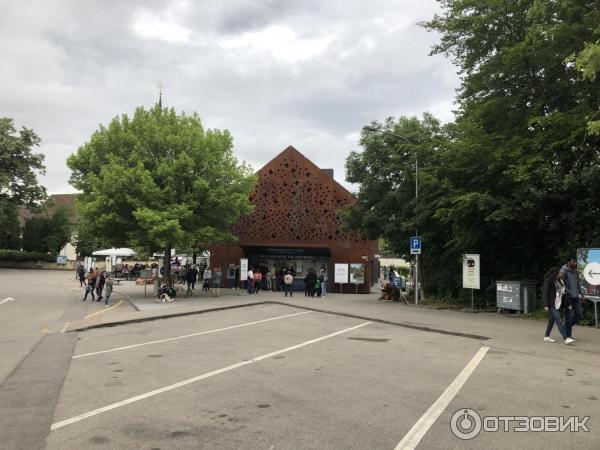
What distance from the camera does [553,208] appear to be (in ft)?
52.5

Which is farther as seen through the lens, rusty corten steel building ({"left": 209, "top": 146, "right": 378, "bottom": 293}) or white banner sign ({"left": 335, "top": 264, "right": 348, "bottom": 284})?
rusty corten steel building ({"left": 209, "top": 146, "right": 378, "bottom": 293})

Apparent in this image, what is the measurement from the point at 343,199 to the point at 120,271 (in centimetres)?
2142

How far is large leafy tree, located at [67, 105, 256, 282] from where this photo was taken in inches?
901

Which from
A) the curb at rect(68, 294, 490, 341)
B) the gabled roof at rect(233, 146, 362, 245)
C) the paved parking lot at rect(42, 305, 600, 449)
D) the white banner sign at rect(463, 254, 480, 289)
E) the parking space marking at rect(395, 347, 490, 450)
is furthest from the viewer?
the gabled roof at rect(233, 146, 362, 245)

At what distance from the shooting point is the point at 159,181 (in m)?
24.6

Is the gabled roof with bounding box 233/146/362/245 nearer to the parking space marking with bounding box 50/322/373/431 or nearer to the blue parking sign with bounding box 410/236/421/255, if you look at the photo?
the blue parking sign with bounding box 410/236/421/255

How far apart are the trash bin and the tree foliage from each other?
1.37 meters

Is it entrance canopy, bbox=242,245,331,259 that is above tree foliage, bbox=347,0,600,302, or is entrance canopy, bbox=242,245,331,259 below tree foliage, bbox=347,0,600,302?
below

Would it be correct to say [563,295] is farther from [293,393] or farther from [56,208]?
[56,208]

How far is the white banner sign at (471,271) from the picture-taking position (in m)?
18.2

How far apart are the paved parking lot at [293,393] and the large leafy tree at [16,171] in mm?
44879

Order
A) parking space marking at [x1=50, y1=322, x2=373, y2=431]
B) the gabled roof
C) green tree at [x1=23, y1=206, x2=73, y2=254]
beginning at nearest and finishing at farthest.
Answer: parking space marking at [x1=50, y1=322, x2=373, y2=431] → the gabled roof → green tree at [x1=23, y1=206, x2=73, y2=254]

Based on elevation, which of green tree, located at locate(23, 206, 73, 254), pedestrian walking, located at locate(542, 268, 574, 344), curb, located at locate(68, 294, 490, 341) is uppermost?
green tree, located at locate(23, 206, 73, 254)

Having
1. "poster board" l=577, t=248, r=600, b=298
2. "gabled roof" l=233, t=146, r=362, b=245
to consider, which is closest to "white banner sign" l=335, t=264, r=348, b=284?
"gabled roof" l=233, t=146, r=362, b=245
